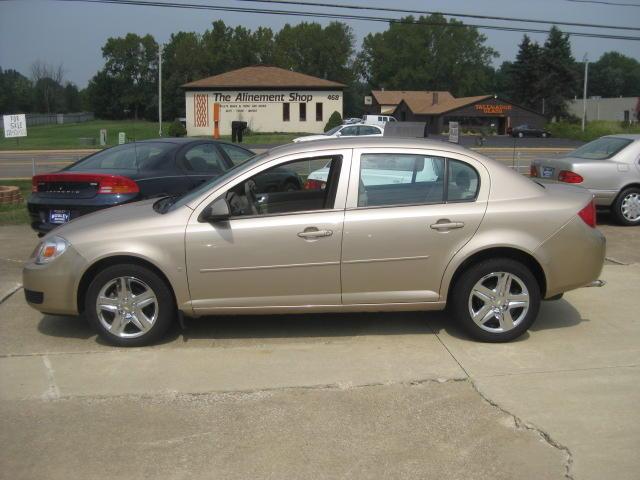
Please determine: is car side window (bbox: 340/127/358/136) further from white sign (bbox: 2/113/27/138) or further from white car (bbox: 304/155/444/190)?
white car (bbox: 304/155/444/190)

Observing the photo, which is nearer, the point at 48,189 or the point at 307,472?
the point at 307,472

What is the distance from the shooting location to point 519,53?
328ft

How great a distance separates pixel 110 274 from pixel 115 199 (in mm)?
2540

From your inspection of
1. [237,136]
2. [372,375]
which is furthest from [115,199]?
[237,136]

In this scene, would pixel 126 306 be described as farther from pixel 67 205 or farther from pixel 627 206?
pixel 627 206

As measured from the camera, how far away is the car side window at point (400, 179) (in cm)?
527

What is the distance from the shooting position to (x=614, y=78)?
13812cm

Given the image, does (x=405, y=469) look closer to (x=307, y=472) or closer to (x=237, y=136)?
(x=307, y=472)

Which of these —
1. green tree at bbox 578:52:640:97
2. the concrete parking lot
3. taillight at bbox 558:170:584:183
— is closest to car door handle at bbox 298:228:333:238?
the concrete parking lot

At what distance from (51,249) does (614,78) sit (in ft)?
494

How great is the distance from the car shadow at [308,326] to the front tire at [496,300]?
0.66 feet

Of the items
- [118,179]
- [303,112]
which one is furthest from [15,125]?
[303,112]

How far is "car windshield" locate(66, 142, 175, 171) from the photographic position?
26.8 ft

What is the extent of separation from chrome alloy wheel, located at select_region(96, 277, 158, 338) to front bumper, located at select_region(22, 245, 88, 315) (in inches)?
8.7
